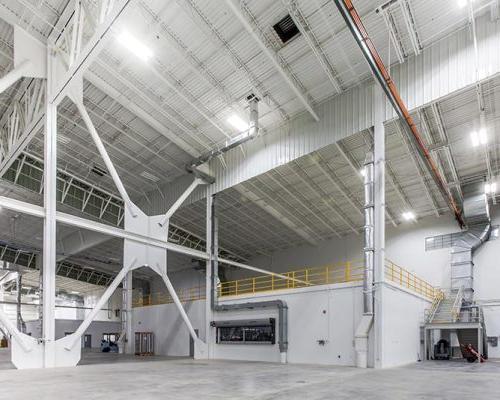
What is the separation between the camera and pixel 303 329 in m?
20.6

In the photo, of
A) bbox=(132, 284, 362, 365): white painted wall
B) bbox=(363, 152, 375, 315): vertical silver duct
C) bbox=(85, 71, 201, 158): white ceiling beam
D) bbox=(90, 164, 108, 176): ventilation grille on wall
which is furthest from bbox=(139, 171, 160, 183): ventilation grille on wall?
bbox=(363, 152, 375, 315): vertical silver duct

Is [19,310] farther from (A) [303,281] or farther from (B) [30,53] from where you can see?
(A) [303,281]

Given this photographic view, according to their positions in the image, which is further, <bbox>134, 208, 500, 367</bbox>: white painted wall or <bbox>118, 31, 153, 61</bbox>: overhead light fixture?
<bbox>134, 208, 500, 367</bbox>: white painted wall

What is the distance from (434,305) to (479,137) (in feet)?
33.8

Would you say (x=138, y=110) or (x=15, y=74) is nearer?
(x=15, y=74)

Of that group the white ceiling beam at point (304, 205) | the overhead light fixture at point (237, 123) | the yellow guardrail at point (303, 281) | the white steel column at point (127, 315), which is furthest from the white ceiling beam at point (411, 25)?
the white steel column at point (127, 315)

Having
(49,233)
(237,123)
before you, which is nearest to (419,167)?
(237,123)

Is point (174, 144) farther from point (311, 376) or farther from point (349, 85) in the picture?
point (311, 376)

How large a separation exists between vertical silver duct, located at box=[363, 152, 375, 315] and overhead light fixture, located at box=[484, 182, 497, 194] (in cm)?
1132

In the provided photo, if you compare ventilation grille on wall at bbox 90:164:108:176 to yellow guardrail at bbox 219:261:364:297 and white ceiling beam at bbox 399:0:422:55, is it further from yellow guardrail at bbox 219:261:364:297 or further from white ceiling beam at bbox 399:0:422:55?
white ceiling beam at bbox 399:0:422:55

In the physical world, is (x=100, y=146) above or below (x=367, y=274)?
above

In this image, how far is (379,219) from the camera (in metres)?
18.3

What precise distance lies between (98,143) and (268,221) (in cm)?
1566

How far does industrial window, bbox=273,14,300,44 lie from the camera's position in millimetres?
17000
